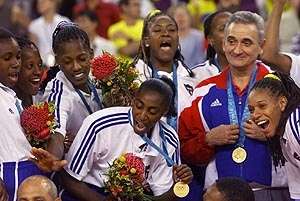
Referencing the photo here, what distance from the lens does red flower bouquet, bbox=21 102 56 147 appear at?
7.84 meters

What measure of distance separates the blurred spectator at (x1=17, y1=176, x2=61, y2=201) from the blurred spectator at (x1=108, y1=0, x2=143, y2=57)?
653 cm

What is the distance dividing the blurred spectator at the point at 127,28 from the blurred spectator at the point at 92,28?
11 cm

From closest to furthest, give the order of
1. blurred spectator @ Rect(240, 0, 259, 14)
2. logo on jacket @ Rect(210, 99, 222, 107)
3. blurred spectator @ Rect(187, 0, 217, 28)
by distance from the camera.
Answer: logo on jacket @ Rect(210, 99, 222, 107) < blurred spectator @ Rect(240, 0, 259, 14) < blurred spectator @ Rect(187, 0, 217, 28)

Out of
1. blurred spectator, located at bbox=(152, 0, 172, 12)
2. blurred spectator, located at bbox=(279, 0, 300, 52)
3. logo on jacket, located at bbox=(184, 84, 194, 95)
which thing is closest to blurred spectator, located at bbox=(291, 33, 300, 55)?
blurred spectator, located at bbox=(279, 0, 300, 52)

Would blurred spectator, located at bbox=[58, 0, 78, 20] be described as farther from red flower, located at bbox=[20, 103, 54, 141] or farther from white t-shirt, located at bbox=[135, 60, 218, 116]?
red flower, located at bbox=[20, 103, 54, 141]

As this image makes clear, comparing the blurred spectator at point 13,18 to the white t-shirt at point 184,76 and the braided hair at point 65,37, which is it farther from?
the braided hair at point 65,37

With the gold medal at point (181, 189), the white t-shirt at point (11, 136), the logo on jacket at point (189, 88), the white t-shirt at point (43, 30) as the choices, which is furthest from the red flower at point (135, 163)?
the white t-shirt at point (43, 30)

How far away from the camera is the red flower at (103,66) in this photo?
8.51 meters

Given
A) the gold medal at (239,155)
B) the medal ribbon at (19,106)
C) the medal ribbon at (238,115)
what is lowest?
the gold medal at (239,155)

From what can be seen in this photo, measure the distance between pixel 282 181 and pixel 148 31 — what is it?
67.1 inches

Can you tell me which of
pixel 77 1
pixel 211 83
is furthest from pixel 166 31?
A: pixel 77 1

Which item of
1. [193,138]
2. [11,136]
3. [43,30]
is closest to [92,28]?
[43,30]

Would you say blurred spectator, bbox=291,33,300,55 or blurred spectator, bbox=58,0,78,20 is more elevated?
blurred spectator, bbox=58,0,78,20

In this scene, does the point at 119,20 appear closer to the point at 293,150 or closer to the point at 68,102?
the point at 68,102
